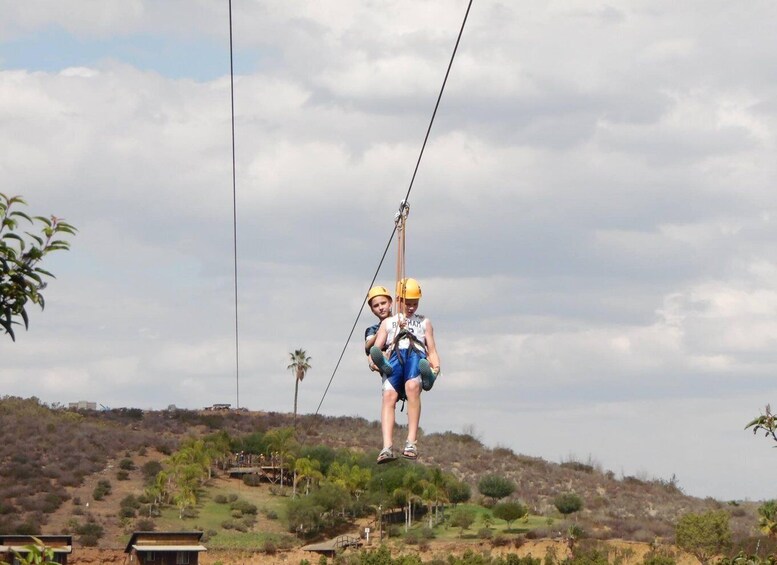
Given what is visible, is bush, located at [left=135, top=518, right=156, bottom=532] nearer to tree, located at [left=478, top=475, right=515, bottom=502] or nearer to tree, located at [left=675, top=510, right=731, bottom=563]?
tree, located at [left=478, top=475, right=515, bottom=502]

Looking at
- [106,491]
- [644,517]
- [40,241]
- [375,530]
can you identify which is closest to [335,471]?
[375,530]

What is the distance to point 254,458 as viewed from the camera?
387 ft

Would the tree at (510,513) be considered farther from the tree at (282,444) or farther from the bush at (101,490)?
the bush at (101,490)

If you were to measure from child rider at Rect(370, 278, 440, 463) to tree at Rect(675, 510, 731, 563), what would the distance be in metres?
72.1

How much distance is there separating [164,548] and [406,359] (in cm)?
6661

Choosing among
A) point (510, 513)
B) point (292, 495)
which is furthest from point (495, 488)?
point (292, 495)

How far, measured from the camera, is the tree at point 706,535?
85625mm

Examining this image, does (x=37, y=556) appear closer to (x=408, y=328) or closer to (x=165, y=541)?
(x=408, y=328)

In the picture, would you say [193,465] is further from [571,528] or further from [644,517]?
[644,517]

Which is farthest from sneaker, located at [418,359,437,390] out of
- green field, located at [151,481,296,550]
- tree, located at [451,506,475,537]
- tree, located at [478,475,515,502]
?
tree, located at [478,475,515,502]

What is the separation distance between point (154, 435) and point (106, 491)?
25.8m

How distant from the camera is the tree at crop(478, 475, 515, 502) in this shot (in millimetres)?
109375

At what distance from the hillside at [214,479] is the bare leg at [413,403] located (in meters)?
77.0

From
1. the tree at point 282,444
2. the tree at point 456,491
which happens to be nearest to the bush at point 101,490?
the tree at point 282,444
